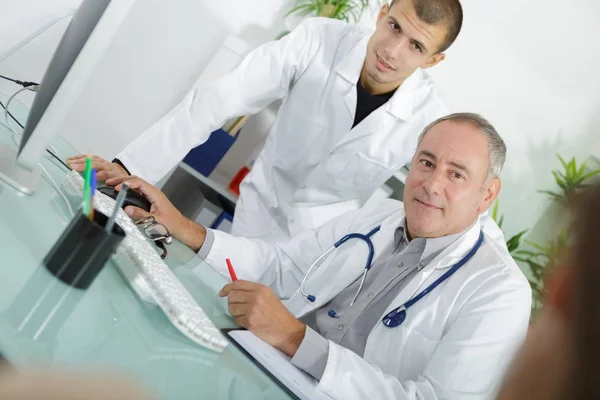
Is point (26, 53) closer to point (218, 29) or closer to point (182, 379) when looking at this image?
point (218, 29)

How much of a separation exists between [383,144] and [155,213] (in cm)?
105

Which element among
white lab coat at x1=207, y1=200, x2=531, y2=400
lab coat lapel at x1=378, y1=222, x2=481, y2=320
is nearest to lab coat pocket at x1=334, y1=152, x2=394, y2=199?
white lab coat at x1=207, y1=200, x2=531, y2=400

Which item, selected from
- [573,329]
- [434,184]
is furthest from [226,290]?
[573,329]

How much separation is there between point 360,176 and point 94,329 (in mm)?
1579

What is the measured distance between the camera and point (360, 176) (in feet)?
7.70

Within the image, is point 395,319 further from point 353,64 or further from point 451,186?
point 353,64

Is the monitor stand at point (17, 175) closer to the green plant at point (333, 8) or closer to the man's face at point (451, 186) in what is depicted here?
the man's face at point (451, 186)

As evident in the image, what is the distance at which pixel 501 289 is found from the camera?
1.43m

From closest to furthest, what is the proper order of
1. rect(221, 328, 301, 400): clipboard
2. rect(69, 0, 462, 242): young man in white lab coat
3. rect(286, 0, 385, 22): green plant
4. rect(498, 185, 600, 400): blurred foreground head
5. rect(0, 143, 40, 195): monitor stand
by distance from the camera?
1. rect(498, 185, 600, 400): blurred foreground head
2. rect(221, 328, 301, 400): clipboard
3. rect(0, 143, 40, 195): monitor stand
4. rect(69, 0, 462, 242): young man in white lab coat
5. rect(286, 0, 385, 22): green plant

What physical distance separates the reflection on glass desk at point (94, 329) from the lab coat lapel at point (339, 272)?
1.61 feet

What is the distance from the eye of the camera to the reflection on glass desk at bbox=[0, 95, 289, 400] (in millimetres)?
788

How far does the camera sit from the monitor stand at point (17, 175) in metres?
1.22

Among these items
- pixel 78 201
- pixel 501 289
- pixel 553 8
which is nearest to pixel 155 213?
pixel 78 201

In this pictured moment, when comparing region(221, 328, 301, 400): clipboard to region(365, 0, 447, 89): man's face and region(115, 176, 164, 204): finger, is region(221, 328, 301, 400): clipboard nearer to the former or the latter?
region(115, 176, 164, 204): finger
